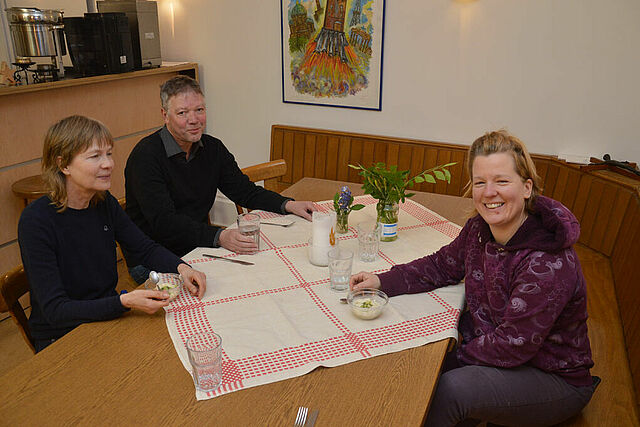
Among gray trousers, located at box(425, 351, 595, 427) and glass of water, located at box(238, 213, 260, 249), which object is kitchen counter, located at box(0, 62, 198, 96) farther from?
gray trousers, located at box(425, 351, 595, 427)

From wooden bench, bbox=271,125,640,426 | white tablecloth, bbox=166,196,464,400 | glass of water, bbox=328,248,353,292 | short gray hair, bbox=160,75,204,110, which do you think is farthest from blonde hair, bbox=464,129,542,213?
short gray hair, bbox=160,75,204,110

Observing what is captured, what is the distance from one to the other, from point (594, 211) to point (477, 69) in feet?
3.62

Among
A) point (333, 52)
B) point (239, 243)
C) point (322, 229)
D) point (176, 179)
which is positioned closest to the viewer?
point (322, 229)

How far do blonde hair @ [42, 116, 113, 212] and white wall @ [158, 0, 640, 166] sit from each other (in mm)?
2297

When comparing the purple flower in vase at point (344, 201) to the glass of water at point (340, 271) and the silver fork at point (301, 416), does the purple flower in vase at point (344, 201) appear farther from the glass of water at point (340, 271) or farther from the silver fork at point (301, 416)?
the silver fork at point (301, 416)

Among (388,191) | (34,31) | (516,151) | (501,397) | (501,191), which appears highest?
(34,31)

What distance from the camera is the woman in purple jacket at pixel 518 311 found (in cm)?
135

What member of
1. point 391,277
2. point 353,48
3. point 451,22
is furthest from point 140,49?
point 391,277

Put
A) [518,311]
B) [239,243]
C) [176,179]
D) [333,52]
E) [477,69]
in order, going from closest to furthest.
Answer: [518,311], [239,243], [176,179], [477,69], [333,52]

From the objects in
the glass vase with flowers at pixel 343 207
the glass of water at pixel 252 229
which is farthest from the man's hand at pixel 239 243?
the glass vase with flowers at pixel 343 207

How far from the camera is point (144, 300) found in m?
1.41

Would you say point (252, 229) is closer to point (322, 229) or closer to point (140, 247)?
point (322, 229)

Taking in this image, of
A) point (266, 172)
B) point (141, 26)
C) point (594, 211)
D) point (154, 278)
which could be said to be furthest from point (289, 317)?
point (141, 26)

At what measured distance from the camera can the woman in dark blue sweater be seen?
4.72ft
